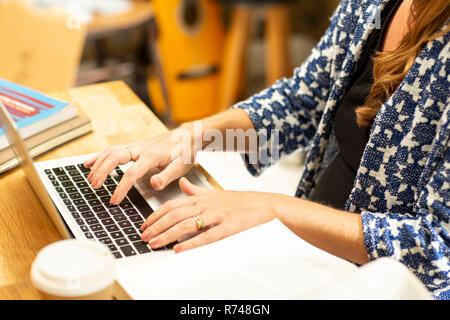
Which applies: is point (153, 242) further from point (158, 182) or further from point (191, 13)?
point (191, 13)

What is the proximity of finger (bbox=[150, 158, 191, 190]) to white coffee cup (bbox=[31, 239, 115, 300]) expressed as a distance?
0.30m

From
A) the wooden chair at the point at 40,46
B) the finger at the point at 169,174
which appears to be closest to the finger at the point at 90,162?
the finger at the point at 169,174

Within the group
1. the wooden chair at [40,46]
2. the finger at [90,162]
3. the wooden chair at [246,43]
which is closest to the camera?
the finger at [90,162]

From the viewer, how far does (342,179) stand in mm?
→ 1102

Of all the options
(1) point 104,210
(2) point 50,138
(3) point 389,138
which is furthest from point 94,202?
(3) point 389,138

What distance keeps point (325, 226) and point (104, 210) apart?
32 cm

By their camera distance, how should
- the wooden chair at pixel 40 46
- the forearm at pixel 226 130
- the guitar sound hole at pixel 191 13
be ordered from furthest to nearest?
the guitar sound hole at pixel 191 13 → the wooden chair at pixel 40 46 → the forearm at pixel 226 130

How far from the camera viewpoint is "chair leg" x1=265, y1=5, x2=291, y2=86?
8.91ft

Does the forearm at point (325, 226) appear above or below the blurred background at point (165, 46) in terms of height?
above

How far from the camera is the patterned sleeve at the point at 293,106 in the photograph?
1172 millimetres

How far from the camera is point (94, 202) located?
0.89m

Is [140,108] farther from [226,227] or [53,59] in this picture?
[53,59]

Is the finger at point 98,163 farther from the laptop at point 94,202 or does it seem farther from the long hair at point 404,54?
the long hair at point 404,54
